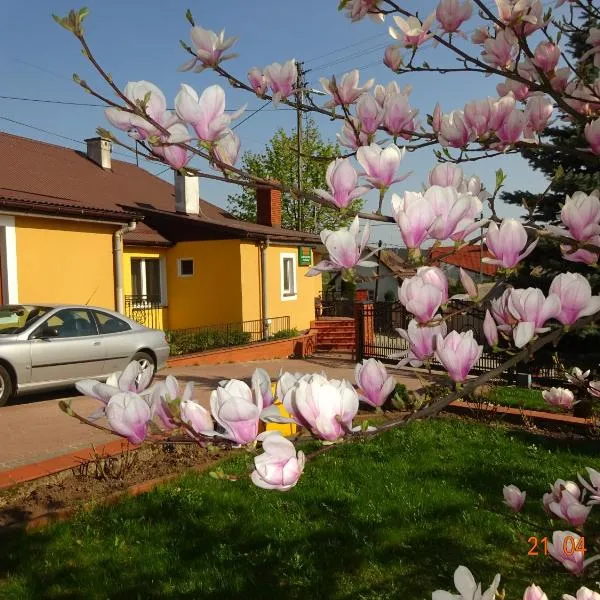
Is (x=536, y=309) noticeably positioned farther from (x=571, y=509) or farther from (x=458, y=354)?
(x=571, y=509)

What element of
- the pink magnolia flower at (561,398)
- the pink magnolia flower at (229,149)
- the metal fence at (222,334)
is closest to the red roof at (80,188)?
the metal fence at (222,334)

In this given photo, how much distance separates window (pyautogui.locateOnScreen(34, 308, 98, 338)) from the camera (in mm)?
8698

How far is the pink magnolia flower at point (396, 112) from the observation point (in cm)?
211

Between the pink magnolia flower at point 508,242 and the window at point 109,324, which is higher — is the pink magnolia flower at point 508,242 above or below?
above

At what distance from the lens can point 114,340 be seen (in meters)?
9.36

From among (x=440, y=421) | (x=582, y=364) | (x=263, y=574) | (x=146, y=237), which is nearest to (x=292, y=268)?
(x=146, y=237)

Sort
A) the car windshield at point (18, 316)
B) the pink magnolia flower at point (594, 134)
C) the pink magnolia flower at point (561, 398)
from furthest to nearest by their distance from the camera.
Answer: the car windshield at point (18, 316) → the pink magnolia flower at point (561, 398) → the pink magnolia flower at point (594, 134)

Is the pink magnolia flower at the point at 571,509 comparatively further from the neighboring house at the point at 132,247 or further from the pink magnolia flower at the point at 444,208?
the neighboring house at the point at 132,247

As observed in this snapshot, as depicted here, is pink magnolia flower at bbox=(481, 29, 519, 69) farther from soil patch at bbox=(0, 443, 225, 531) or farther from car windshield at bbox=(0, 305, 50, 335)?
car windshield at bbox=(0, 305, 50, 335)

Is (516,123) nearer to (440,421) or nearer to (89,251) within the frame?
(440,421)

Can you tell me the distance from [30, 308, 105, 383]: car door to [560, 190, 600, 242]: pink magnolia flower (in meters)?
8.02

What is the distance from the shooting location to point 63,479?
5.07 meters

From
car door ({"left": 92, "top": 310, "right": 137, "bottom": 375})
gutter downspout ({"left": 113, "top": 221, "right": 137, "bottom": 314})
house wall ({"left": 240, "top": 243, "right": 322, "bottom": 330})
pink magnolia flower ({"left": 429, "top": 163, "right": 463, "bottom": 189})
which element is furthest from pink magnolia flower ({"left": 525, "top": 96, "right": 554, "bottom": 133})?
house wall ({"left": 240, "top": 243, "right": 322, "bottom": 330})

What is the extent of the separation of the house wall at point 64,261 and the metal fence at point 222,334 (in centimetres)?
187
